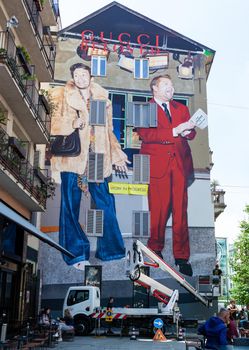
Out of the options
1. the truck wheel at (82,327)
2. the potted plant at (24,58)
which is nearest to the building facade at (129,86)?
the truck wheel at (82,327)

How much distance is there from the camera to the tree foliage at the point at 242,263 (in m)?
38.6

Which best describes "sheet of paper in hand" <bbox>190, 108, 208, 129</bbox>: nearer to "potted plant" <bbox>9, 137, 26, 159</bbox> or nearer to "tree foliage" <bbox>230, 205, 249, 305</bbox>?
"tree foliage" <bbox>230, 205, 249, 305</bbox>

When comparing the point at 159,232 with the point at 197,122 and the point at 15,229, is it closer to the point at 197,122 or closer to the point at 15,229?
the point at 197,122

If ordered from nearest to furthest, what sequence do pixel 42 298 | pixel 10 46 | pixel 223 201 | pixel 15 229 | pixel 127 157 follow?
pixel 10 46 < pixel 15 229 < pixel 42 298 < pixel 127 157 < pixel 223 201

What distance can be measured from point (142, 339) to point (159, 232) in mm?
8158

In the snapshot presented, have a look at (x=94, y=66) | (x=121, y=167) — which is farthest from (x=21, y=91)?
(x=94, y=66)

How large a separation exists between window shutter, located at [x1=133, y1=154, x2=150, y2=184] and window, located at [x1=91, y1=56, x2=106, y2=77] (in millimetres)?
5964

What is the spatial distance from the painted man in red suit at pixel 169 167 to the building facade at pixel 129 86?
0.39 metres

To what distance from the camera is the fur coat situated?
91.2 feet

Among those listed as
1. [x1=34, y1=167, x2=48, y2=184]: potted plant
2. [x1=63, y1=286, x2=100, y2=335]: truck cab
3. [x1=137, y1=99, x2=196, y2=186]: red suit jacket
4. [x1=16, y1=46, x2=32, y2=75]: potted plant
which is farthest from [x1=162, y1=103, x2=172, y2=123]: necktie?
[x1=16, y1=46, x2=32, y2=75]: potted plant

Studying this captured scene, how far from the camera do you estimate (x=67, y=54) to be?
97.0 feet

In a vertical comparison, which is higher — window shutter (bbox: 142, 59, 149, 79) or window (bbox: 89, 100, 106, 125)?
window shutter (bbox: 142, 59, 149, 79)

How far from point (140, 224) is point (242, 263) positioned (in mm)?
15906

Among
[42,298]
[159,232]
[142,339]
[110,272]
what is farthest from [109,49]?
[142,339]
